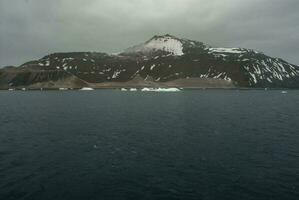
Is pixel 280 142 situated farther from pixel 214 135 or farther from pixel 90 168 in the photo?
pixel 90 168

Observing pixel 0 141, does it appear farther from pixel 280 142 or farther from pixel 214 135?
pixel 280 142

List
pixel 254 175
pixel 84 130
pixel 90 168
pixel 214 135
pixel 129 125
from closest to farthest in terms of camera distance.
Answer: pixel 254 175 < pixel 90 168 < pixel 214 135 < pixel 84 130 < pixel 129 125

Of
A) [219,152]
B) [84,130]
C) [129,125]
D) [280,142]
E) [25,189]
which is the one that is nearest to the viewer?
[25,189]

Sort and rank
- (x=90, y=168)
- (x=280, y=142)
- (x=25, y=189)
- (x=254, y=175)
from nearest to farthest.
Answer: (x=25, y=189) → (x=254, y=175) → (x=90, y=168) → (x=280, y=142)

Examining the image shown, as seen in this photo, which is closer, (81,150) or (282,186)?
(282,186)

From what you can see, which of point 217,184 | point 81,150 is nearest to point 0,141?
point 81,150

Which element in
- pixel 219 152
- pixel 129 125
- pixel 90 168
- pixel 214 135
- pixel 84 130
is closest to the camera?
pixel 90 168

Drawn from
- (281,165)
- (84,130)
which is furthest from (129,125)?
(281,165)

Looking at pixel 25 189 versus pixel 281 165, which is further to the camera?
pixel 281 165
